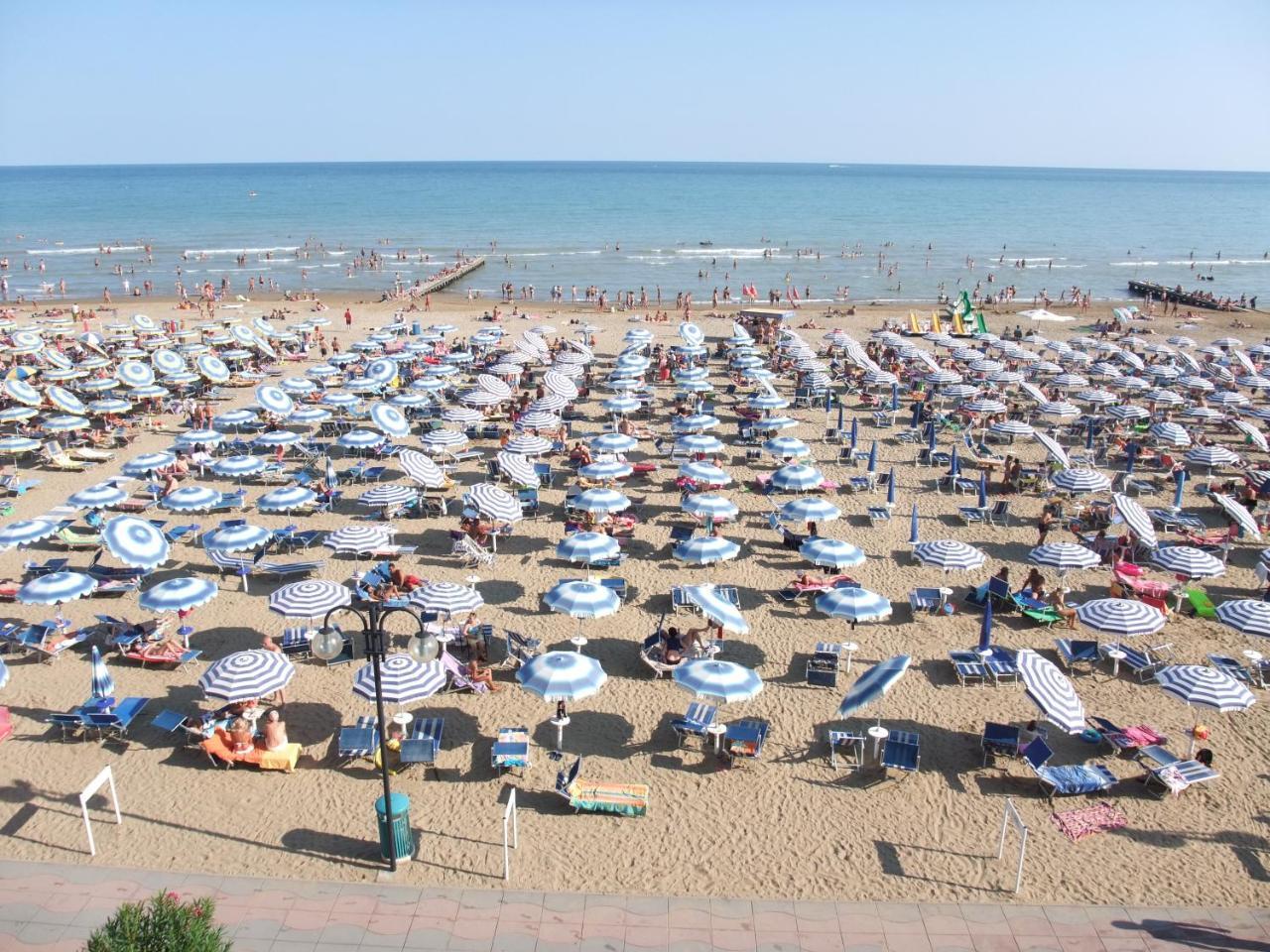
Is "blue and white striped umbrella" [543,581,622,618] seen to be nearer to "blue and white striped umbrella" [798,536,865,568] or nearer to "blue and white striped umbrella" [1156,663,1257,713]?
"blue and white striped umbrella" [798,536,865,568]

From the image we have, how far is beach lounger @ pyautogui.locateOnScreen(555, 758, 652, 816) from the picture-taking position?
10406mm

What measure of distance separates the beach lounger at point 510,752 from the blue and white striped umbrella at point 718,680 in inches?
85.0

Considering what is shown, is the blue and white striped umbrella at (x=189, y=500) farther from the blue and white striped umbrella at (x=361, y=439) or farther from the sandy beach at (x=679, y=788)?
the blue and white striped umbrella at (x=361, y=439)

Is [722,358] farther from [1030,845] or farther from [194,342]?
[1030,845]

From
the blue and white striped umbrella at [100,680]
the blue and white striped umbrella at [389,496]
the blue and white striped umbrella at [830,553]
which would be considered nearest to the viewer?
the blue and white striped umbrella at [100,680]

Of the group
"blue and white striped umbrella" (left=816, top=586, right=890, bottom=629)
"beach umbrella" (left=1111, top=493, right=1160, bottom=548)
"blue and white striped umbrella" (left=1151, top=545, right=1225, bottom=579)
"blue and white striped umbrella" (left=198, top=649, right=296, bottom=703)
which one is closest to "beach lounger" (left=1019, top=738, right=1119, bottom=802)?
"blue and white striped umbrella" (left=816, top=586, right=890, bottom=629)

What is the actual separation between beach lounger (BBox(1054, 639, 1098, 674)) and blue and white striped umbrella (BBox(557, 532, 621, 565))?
292 inches

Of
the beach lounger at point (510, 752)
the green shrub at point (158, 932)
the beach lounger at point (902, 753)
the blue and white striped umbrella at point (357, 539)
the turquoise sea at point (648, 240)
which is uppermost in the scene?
the turquoise sea at point (648, 240)

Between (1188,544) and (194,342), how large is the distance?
3592 cm

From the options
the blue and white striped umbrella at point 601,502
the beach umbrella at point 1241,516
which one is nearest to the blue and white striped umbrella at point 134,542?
the blue and white striped umbrella at point 601,502

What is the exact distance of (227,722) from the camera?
11625 mm

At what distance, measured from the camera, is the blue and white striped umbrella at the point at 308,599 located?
13.1 m

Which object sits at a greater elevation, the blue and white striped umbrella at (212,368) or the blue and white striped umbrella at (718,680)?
the blue and white striped umbrella at (212,368)

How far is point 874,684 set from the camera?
1099cm
